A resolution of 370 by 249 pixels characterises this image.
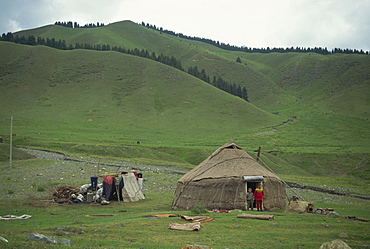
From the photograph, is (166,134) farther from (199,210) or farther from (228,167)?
(199,210)

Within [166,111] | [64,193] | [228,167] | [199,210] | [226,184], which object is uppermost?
[166,111]

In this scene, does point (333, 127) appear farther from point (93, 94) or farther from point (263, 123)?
point (93, 94)

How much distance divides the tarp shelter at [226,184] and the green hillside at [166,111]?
27040 mm

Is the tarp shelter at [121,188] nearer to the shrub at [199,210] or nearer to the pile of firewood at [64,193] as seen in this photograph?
the pile of firewood at [64,193]

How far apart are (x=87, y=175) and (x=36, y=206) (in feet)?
41.7

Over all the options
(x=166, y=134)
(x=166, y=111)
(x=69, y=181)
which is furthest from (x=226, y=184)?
(x=166, y=111)

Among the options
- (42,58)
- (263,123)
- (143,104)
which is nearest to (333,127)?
(263,123)

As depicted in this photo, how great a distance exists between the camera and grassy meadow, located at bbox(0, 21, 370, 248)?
13.9 metres

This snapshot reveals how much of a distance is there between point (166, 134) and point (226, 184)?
57.7 m

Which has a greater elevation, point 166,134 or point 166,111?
point 166,111

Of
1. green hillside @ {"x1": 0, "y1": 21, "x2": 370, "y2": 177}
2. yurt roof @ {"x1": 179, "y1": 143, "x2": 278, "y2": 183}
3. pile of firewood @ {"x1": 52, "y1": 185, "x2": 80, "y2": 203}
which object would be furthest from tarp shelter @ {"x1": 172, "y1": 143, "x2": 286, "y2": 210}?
green hillside @ {"x1": 0, "y1": 21, "x2": 370, "y2": 177}

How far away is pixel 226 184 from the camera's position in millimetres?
20281

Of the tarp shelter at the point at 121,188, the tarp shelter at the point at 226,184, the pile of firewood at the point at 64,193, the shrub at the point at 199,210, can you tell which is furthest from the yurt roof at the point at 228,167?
the pile of firewood at the point at 64,193

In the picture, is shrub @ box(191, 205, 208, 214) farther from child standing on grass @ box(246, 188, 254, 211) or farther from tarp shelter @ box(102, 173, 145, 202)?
tarp shelter @ box(102, 173, 145, 202)
